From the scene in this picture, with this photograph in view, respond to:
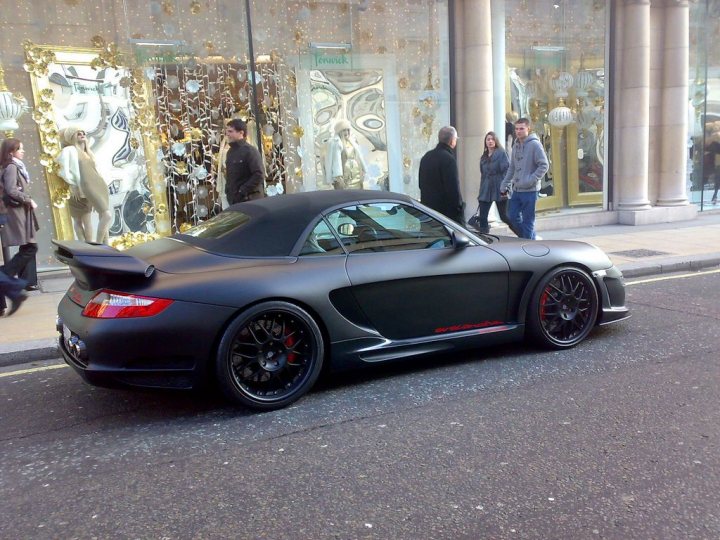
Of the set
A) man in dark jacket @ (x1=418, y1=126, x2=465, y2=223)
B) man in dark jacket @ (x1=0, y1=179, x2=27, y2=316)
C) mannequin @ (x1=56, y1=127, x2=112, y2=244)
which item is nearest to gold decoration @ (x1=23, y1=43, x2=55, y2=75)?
mannequin @ (x1=56, y1=127, x2=112, y2=244)

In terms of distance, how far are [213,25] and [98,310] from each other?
25.0ft

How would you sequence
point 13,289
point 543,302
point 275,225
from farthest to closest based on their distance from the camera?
point 13,289, point 543,302, point 275,225

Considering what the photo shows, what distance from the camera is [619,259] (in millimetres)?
9469

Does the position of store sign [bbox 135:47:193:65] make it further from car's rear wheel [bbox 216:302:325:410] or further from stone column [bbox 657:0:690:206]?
stone column [bbox 657:0:690:206]

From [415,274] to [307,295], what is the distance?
2.72 feet

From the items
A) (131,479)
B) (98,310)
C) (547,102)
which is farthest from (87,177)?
(547,102)

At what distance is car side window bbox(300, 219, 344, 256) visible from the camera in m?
4.56

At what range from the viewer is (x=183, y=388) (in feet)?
13.2

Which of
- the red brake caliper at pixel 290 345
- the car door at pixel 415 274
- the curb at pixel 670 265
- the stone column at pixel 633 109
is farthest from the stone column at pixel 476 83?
the red brake caliper at pixel 290 345

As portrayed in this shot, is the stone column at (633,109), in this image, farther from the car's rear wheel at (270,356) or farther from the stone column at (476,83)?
the car's rear wheel at (270,356)

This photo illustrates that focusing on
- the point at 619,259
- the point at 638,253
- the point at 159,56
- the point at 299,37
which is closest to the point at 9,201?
the point at 159,56

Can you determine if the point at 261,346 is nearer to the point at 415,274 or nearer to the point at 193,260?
the point at 193,260

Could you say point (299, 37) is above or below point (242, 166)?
above

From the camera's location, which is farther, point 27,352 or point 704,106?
point 704,106
